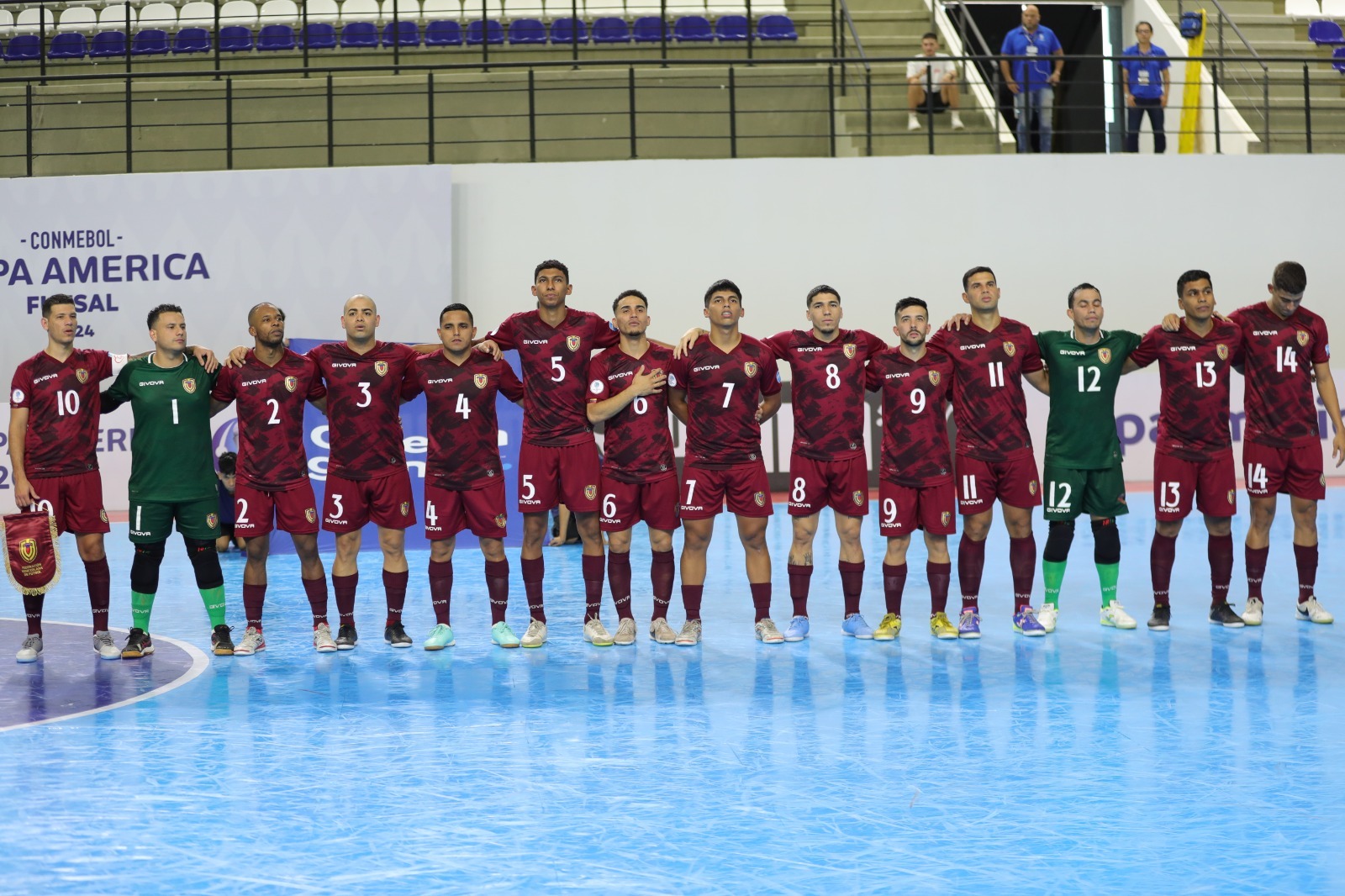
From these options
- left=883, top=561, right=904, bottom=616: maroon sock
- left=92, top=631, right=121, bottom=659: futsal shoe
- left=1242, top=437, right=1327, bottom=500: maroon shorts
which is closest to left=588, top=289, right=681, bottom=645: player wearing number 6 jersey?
left=883, top=561, right=904, bottom=616: maroon sock

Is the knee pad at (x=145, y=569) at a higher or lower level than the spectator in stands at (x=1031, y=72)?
lower

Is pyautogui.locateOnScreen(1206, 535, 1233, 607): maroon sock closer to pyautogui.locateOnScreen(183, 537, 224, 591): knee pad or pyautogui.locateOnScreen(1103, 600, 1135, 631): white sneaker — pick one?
pyautogui.locateOnScreen(1103, 600, 1135, 631): white sneaker

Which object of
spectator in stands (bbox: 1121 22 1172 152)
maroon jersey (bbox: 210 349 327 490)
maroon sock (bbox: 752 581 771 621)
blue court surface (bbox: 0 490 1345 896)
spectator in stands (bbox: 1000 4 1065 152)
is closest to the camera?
blue court surface (bbox: 0 490 1345 896)

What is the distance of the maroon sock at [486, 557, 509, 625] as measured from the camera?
695cm

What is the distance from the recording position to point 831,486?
22.6ft

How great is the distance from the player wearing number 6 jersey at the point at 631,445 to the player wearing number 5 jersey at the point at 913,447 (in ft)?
3.77

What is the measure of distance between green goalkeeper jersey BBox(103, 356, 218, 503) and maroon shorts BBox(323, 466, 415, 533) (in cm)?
62

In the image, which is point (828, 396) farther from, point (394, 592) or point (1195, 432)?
point (394, 592)

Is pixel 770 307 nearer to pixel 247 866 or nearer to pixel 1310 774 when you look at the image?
pixel 1310 774

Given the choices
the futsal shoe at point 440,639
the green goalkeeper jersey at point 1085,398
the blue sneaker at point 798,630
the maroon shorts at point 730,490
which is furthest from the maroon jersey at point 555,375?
the green goalkeeper jersey at point 1085,398

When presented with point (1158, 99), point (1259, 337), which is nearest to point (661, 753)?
point (1259, 337)

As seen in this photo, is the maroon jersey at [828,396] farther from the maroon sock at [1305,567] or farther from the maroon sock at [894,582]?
the maroon sock at [1305,567]

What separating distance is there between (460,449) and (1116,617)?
373 centimetres

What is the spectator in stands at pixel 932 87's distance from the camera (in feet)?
49.9
